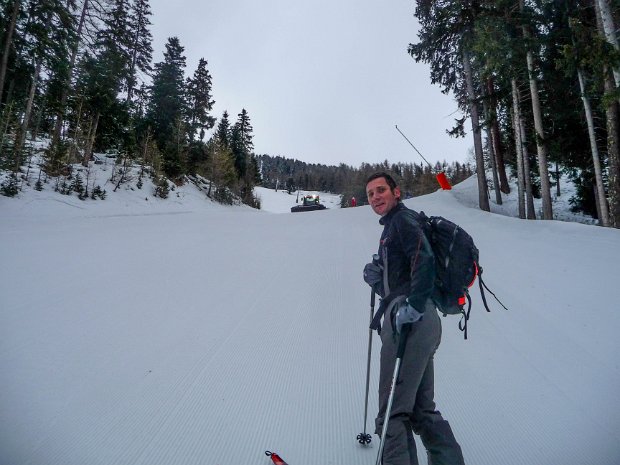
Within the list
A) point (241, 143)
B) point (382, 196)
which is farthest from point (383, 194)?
point (241, 143)

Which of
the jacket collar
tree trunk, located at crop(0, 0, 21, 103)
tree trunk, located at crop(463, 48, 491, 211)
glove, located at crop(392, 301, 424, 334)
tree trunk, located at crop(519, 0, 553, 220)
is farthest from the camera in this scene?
tree trunk, located at crop(463, 48, 491, 211)

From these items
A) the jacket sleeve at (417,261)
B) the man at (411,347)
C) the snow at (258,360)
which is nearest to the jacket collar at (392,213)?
the man at (411,347)

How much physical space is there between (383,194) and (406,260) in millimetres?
536

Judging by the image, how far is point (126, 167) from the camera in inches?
797

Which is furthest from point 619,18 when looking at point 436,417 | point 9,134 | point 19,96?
point 19,96

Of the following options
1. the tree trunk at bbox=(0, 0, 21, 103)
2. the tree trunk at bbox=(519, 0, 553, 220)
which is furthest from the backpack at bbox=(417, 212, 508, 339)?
the tree trunk at bbox=(0, 0, 21, 103)

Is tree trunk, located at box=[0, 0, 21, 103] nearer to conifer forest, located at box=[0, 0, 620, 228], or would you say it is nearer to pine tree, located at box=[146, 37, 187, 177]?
conifer forest, located at box=[0, 0, 620, 228]

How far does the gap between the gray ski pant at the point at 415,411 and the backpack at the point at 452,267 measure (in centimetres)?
12

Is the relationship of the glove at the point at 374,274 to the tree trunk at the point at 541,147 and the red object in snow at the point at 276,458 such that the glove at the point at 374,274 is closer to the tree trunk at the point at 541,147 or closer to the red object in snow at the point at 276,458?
the red object in snow at the point at 276,458

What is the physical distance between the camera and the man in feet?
6.05

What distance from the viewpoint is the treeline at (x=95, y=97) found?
48.9ft

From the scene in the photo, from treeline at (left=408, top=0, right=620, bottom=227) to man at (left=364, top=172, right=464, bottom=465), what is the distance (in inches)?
382

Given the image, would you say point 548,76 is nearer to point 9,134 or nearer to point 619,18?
point 619,18

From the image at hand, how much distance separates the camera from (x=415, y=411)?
1986 mm
